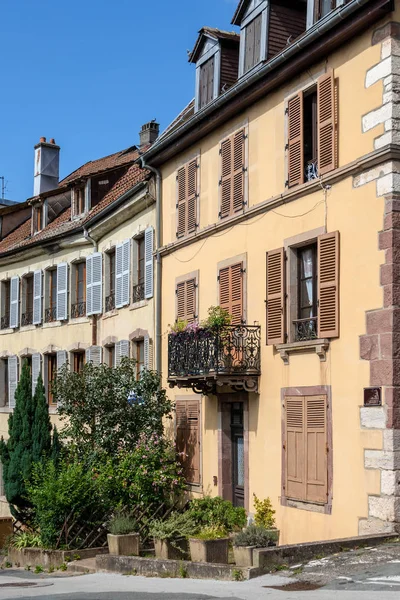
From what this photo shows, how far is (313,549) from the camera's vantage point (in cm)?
1163

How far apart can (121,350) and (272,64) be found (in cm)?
Answer: 872

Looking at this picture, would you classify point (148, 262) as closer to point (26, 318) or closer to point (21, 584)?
point (21, 584)

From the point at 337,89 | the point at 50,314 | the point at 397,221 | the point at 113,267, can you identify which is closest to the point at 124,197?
the point at 113,267

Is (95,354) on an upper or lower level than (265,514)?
upper

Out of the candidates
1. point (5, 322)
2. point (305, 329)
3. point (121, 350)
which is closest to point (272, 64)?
point (305, 329)

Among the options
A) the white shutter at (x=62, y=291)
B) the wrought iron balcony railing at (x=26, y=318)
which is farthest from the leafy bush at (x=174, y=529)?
the wrought iron balcony railing at (x=26, y=318)

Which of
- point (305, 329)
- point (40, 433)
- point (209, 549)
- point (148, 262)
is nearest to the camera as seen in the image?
point (209, 549)

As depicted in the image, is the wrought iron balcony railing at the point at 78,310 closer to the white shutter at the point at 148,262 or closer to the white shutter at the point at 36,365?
the white shutter at the point at 36,365

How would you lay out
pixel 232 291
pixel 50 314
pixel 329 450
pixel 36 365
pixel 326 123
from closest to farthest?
pixel 329 450, pixel 326 123, pixel 232 291, pixel 50 314, pixel 36 365

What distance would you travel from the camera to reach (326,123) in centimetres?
1384

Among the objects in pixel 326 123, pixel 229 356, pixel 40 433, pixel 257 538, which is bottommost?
pixel 257 538

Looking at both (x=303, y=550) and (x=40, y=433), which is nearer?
(x=303, y=550)

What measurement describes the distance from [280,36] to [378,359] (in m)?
6.28

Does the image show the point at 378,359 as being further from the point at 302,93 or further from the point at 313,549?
the point at 302,93
